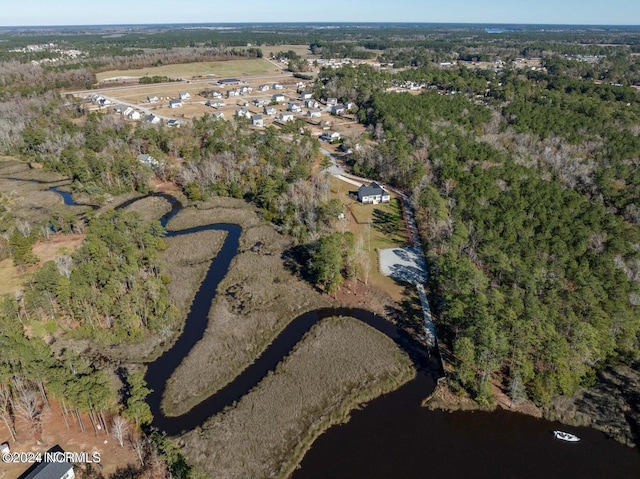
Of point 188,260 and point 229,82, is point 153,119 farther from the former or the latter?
point 188,260

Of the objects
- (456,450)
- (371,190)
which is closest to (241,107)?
(371,190)

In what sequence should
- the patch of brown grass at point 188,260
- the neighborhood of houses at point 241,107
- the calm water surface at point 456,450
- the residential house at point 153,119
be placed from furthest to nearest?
the neighborhood of houses at point 241,107 < the residential house at point 153,119 < the patch of brown grass at point 188,260 < the calm water surface at point 456,450

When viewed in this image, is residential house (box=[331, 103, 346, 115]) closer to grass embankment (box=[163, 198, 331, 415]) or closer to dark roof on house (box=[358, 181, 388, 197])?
dark roof on house (box=[358, 181, 388, 197])

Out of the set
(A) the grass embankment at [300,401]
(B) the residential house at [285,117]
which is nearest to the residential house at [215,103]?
(B) the residential house at [285,117]

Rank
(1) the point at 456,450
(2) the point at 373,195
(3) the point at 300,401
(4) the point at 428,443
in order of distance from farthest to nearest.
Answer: (2) the point at 373,195
(3) the point at 300,401
(4) the point at 428,443
(1) the point at 456,450

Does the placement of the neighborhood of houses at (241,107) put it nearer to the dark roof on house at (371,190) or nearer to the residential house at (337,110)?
the residential house at (337,110)

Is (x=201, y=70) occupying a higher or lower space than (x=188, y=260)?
higher
